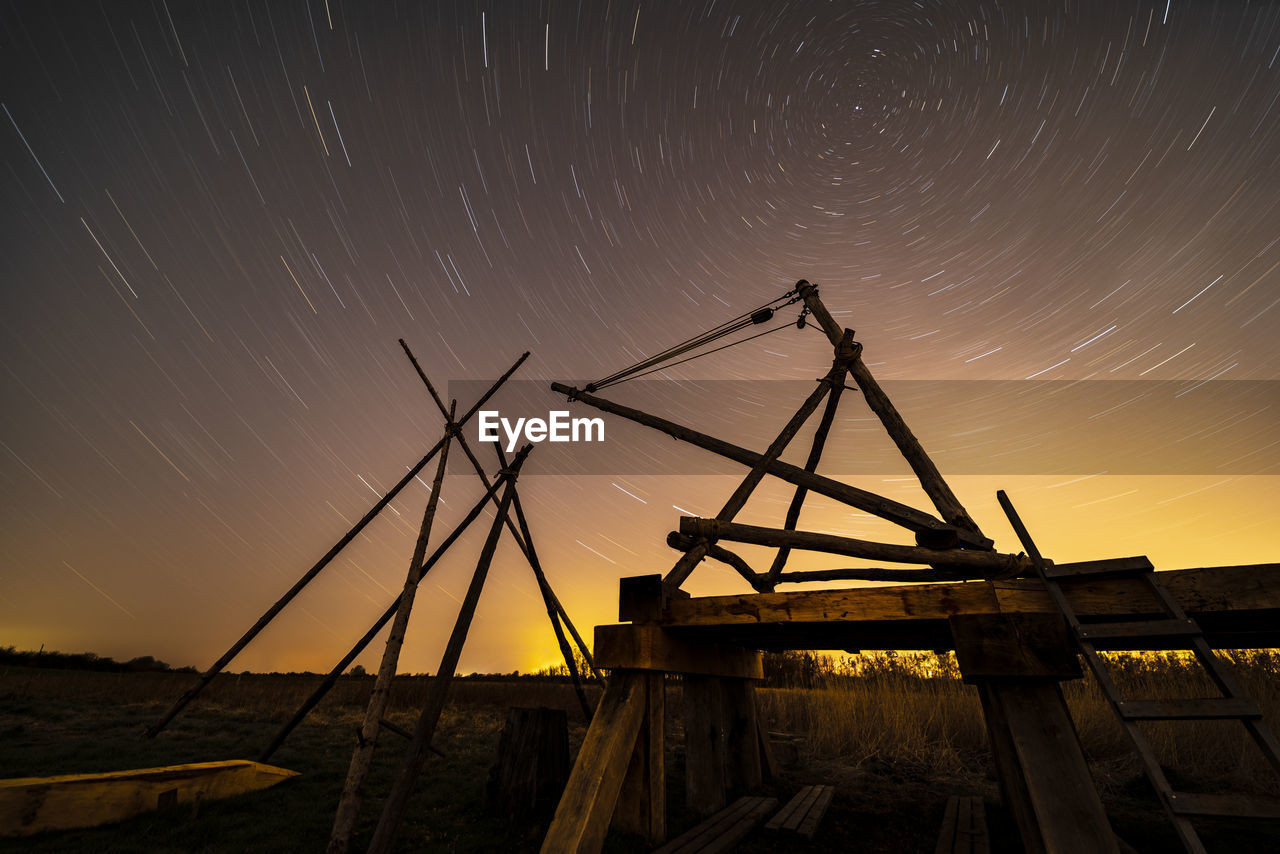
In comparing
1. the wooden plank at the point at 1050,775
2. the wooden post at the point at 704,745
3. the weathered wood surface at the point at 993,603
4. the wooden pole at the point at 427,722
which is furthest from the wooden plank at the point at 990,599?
the wooden pole at the point at 427,722

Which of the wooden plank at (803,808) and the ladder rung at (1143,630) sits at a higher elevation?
the ladder rung at (1143,630)

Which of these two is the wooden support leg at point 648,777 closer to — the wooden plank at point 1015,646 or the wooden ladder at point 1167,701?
the wooden plank at point 1015,646

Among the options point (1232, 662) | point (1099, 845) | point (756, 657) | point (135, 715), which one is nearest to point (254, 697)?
point (135, 715)

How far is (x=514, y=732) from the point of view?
5.75m

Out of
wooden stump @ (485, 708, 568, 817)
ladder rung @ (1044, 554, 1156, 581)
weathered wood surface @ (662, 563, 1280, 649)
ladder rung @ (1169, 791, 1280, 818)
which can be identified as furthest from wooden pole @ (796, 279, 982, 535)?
wooden stump @ (485, 708, 568, 817)

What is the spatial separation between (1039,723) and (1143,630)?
77cm

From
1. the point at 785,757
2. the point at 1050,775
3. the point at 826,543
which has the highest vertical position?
the point at 826,543

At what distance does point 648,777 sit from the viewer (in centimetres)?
422

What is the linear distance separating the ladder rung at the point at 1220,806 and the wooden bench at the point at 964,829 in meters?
2.28

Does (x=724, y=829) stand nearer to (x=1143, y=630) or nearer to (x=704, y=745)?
(x=704, y=745)

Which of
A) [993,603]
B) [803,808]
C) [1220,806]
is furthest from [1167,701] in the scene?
[803,808]

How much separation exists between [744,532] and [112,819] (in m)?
6.25

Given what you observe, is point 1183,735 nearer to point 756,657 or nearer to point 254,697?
point 756,657

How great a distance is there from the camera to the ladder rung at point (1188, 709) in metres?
2.76
